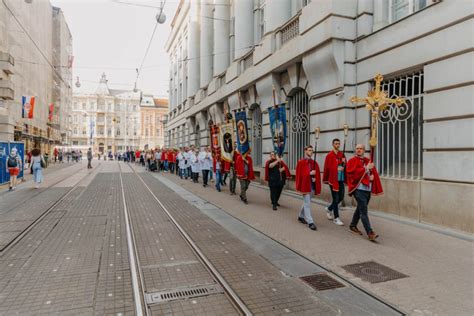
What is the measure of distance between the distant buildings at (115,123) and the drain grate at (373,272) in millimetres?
90061

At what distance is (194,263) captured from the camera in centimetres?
509

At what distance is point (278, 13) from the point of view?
14.1 m

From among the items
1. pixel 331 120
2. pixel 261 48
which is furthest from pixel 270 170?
pixel 261 48

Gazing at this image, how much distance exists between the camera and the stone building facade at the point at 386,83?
691 centimetres

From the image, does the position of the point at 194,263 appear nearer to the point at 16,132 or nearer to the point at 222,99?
the point at 222,99

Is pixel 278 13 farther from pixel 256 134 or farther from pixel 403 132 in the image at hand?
pixel 403 132

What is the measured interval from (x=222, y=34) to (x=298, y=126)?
11.9 m

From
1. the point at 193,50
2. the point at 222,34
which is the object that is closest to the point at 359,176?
the point at 222,34

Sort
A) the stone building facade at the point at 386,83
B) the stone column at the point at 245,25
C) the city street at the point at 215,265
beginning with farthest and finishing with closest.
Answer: the stone column at the point at 245,25
the stone building facade at the point at 386,83
the city street at the point at 215,265

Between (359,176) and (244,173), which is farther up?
(359,176)

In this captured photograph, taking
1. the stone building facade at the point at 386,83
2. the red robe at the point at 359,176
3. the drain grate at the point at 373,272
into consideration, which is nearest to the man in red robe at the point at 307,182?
the red robe at the point at 359,176

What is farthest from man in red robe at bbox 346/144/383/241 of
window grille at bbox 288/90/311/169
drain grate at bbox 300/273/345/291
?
window grille at bbox 288/90/311/169

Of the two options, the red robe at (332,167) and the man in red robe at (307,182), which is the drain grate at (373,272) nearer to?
the man in red robe at (307,182)

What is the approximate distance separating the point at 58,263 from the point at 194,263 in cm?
205
